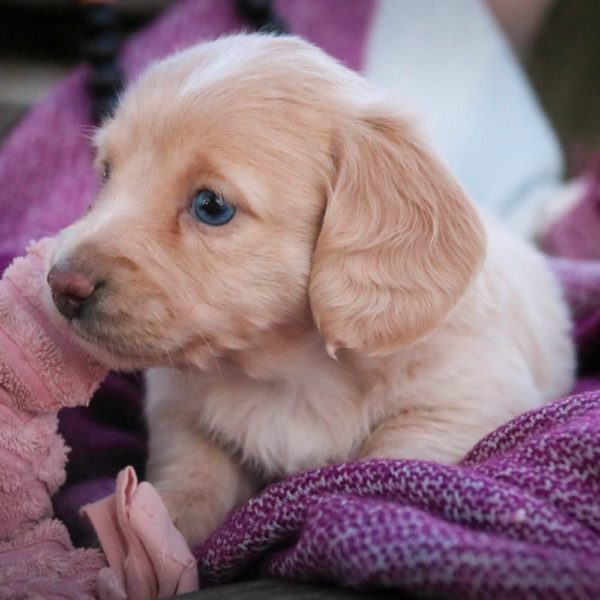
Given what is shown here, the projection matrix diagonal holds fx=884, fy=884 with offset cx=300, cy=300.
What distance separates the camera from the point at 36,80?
3.38 metres

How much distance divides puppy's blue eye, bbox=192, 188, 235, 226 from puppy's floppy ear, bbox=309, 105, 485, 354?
14 centimetres

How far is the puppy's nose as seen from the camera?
1.20 m

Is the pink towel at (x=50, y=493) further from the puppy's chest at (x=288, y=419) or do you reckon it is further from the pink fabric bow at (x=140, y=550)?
the puppy's chest at (x=288, y=419)

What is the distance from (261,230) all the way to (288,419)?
1.22 feet

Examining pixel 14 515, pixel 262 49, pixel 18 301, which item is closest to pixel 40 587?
pixel 14 515

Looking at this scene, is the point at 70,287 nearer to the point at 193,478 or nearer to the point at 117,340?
the point at 117,340

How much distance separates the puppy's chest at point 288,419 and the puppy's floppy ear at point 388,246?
206 mm

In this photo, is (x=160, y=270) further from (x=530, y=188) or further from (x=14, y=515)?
(x=530, y=188)

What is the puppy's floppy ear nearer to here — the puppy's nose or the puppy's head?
the puppy's head

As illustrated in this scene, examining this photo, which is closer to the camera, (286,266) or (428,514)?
(428,514)

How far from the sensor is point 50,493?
133 cm

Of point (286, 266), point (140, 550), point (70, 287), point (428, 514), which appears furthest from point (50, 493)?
point (428, 514)

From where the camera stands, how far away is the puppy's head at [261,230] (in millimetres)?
1241

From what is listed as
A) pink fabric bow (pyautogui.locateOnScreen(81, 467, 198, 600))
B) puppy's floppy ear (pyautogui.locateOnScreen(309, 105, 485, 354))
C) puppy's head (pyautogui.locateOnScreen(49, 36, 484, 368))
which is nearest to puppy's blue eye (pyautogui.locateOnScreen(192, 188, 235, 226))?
puppy's head (pyautogui.locateOnScreen(49, 36, 484, 368))
